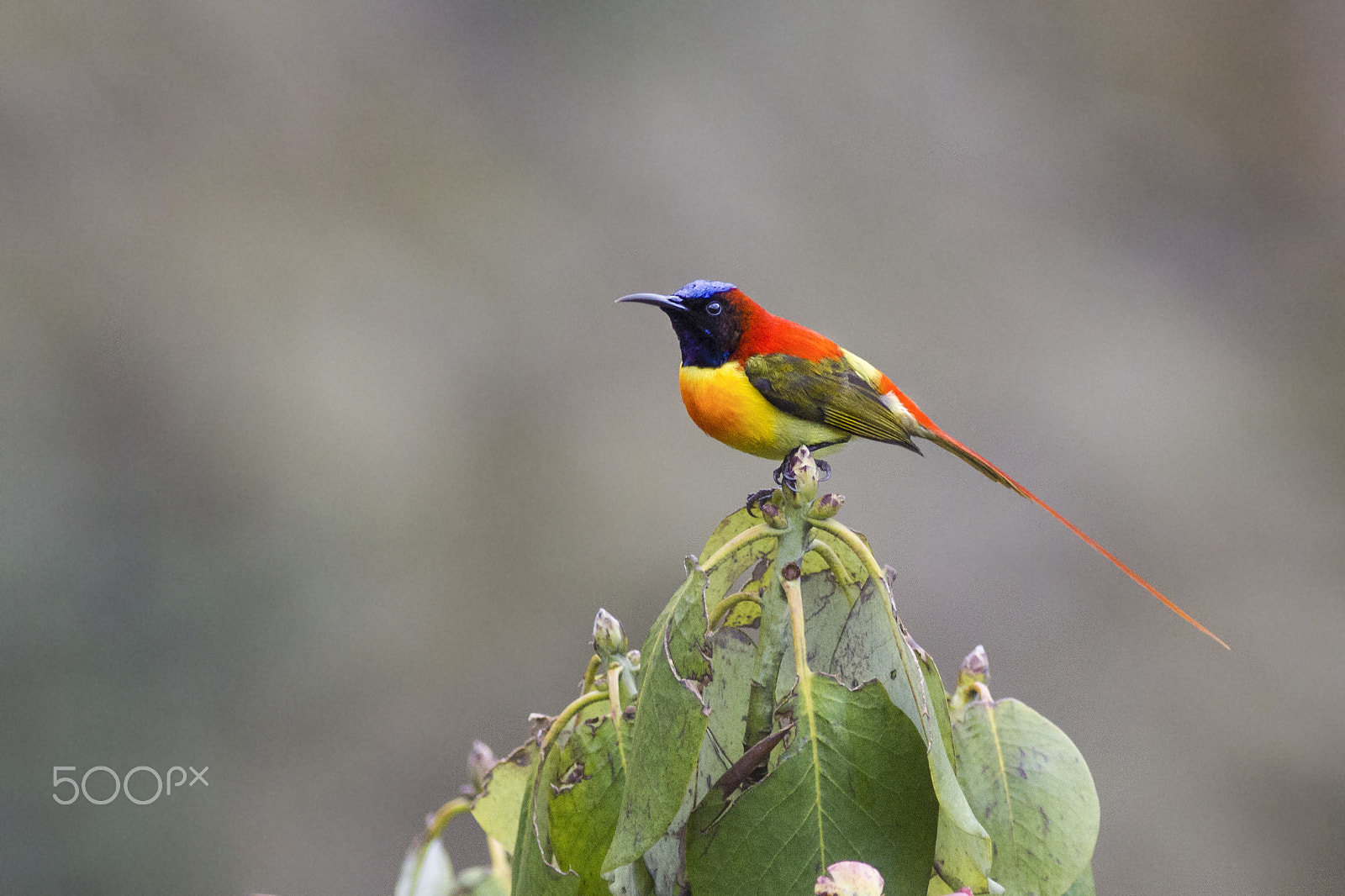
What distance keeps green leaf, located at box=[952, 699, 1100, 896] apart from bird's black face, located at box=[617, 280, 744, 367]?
30 cm

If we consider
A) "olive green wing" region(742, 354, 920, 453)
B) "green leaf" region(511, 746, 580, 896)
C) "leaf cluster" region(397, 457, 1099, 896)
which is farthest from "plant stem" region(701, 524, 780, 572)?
"olive green wing" region(742, 354, 920, 453)

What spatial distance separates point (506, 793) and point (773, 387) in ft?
0.98

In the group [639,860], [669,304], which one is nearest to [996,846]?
[639,860]

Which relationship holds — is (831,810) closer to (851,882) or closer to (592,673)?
(851,882)

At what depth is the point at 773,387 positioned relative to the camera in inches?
29.5

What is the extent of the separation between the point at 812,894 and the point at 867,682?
92 mm

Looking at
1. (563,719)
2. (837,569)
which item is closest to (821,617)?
(837,569)

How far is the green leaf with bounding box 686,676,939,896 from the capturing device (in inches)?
19.7

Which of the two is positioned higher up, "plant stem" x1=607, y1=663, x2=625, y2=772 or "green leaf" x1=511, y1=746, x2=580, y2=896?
"plant stem" x1=607, y1=663, x2=625, y2=772

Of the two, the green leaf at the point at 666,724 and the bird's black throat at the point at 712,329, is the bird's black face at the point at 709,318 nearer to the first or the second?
the bird's black throat at the point at 712,329

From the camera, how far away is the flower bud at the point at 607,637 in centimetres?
57

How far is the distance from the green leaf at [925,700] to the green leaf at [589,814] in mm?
123

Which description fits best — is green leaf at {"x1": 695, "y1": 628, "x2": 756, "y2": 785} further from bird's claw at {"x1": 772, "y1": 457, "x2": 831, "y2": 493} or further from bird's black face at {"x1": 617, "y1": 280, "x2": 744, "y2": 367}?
bird's black face at {"x1": 617, "y1": 280, "x2": 744, "y2": 367}

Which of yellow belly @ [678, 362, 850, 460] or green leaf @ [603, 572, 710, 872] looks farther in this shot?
yellow belly @ [678, 362, 850, 460]
